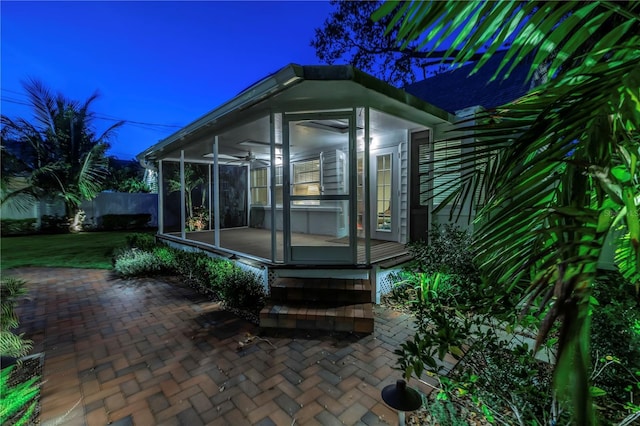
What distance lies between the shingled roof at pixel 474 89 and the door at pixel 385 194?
212 cm

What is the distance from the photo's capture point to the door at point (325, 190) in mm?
4184

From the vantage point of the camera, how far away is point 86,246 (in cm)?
959

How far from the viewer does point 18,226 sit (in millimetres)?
11445

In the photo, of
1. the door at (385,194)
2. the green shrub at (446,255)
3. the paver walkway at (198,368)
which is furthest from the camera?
the door at (385,194)

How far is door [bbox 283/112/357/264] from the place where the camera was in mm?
4184

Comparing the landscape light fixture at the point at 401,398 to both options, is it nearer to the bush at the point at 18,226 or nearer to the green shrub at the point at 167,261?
the green shrub at the point at 167,261

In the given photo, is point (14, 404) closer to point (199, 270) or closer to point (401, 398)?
point (401, 398)

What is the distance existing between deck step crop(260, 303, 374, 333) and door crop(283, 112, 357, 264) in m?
0.80

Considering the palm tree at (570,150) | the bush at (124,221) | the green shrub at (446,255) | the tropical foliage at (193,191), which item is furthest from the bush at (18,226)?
the palm tree at (570,150)

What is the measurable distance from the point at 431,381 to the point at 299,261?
7.66ft

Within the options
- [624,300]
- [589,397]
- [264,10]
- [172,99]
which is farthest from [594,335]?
[172,99]

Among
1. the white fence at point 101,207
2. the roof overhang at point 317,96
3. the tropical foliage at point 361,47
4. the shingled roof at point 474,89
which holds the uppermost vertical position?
the tropical foliage at point 361,47

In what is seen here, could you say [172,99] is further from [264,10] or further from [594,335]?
[594,335]

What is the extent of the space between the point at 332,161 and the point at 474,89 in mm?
5175
